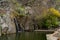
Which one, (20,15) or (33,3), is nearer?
(20,15)

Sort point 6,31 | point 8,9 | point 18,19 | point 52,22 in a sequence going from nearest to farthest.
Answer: point 6,31 < point 8,9 < point 18,19 < point 52,22

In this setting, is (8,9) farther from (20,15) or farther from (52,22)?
(52,22)

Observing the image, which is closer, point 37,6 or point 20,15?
point 20,15

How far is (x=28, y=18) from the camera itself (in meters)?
29.5

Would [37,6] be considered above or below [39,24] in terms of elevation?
above

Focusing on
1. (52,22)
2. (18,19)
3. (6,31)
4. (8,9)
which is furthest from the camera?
(52,22)

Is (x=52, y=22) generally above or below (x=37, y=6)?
below

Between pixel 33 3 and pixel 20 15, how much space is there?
4.41 metres

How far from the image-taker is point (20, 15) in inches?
1137

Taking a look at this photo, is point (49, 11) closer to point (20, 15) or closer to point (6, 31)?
point (20, 15)

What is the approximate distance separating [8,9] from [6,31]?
3944 mm

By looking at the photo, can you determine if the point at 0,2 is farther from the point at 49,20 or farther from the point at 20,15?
the point at 49,20

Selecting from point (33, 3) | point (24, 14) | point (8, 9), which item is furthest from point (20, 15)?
point (33, 3)

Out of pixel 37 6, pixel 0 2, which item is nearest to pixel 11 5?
pixel 0 2
